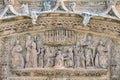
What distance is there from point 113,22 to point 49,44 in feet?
3.34

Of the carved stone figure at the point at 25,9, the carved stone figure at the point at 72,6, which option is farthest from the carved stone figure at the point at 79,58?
the carved stone figure at the point at 25,9

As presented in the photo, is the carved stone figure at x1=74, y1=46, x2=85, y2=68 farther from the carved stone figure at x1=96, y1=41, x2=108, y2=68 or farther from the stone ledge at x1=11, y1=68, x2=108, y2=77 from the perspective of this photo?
the carved stone figure at x1=96, y1=41, x2=108, y2=68

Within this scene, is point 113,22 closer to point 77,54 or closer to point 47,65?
point 77,54

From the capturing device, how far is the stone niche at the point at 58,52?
6648 millimetres

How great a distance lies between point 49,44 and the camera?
6.76 meters

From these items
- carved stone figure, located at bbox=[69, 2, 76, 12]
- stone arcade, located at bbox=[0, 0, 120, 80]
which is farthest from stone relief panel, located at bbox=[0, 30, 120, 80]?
carved stone figure, located at bbox=[69, 2, 76, 12]

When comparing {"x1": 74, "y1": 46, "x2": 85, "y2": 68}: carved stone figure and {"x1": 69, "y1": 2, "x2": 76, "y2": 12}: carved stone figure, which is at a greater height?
{"x1": 69, "y1": 2, "x2": 76, "y2": 12}: carved stone figure

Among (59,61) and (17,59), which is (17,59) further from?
(59,61)

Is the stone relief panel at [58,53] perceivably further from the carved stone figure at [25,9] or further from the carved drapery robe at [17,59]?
the carved stone figure at [25,9]

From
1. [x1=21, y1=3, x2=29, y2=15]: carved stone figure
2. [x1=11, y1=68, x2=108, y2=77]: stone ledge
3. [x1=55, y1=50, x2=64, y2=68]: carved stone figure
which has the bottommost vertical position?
[x1=11, y1=68, x2=108, y2=77]: stone ledge

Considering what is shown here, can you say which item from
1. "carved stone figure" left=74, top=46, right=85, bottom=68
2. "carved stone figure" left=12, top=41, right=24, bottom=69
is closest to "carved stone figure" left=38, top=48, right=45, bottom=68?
"carved stone figure" left=12, top=41, right=24, bottom=69

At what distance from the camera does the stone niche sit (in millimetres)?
6648

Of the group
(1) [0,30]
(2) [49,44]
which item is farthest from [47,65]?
(1) [0,30]

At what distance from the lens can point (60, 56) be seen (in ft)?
21.9
